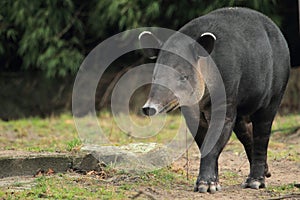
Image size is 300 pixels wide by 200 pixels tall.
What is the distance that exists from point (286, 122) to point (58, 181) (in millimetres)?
5625

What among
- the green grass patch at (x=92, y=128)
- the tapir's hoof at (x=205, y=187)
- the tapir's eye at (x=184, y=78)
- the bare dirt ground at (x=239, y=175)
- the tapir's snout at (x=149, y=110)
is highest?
the tapir's eye at (x=184, y=78)

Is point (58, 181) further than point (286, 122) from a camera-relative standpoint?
No

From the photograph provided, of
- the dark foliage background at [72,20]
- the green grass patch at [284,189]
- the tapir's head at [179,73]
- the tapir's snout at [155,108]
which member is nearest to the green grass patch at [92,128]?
the dark foliage background at [72,20]

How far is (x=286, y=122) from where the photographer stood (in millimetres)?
10852

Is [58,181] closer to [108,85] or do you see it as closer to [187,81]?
[187,81]

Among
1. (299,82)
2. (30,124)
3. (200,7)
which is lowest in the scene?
(30,124)

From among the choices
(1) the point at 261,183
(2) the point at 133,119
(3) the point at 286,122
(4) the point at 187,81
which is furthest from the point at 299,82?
(4) the point at 187,81

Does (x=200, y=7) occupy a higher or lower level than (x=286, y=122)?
higher

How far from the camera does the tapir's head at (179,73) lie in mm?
5547

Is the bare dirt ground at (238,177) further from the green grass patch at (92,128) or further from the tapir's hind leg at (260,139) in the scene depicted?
the green grass patch at (92,128)

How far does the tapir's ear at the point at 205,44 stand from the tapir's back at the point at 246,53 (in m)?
0.14

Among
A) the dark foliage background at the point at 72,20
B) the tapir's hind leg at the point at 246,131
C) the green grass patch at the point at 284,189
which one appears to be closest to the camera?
the green grass patch at the point at 284,189

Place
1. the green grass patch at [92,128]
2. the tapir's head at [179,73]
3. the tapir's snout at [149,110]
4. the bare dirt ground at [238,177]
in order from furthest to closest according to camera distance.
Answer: the green grass patch at [92,128], the bare dirt ground at [238,177], the tapir's head at [179,73], the tapir's snout at [149,110]

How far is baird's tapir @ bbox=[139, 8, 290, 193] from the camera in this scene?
18.7ft
